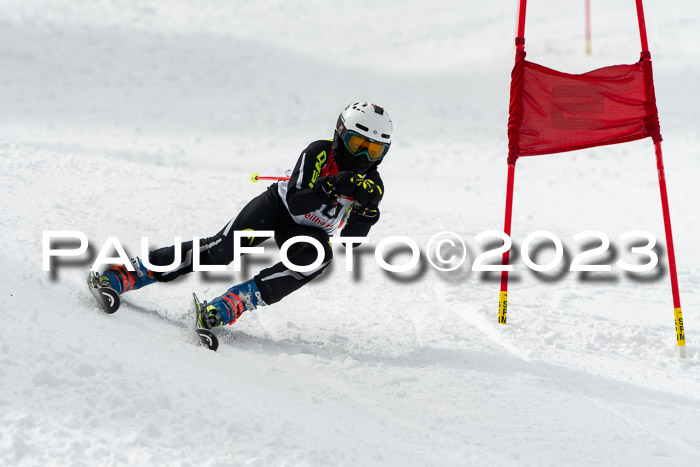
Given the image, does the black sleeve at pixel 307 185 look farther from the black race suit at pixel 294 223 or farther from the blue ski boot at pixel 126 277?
the blue ski boot at pixel 126 277

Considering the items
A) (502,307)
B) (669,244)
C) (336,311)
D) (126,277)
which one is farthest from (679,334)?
(126,277)

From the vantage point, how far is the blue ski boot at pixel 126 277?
5110mm

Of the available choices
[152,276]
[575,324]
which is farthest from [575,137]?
[152,276]

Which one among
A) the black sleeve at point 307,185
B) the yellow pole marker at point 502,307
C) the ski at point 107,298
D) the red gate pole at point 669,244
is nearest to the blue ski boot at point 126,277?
the ski at point 107,298

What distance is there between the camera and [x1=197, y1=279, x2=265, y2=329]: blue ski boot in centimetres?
488

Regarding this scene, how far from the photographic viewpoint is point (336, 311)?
248 inches

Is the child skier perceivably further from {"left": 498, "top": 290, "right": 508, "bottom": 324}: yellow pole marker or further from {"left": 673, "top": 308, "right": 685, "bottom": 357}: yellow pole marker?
{"left": 673, "top": 308, "right": 685, "bottom": 357}: yellow pole marker

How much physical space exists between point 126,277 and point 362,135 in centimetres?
197

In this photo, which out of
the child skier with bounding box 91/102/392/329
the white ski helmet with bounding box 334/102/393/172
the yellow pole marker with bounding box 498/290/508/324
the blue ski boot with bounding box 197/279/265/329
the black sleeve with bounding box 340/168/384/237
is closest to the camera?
the blue ski boot with bounding box 197/279/265/329

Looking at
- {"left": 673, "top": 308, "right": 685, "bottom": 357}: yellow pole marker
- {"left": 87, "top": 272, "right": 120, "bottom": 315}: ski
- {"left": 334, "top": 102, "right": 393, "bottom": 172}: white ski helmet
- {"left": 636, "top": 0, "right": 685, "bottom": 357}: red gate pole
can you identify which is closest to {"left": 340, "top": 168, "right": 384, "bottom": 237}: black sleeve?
{"left": 334, "top": 102, "right": 393, "bottom": 172}: white ski helmet

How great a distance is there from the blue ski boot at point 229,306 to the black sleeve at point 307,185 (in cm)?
64

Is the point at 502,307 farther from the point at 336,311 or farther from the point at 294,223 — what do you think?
the point at 294,223

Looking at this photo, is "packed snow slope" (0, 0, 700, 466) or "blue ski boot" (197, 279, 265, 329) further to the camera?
"blue ski boot" (197, 279, 265, 329)

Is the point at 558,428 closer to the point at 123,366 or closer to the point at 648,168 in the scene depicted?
the point at 123,366
